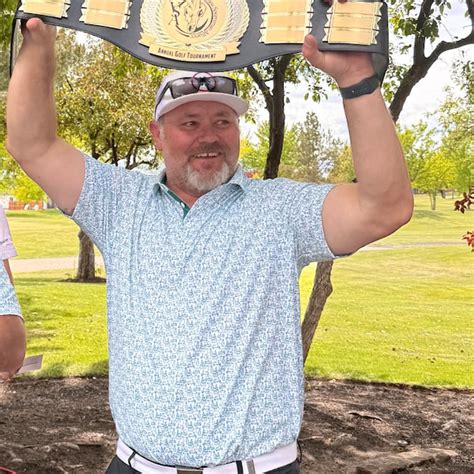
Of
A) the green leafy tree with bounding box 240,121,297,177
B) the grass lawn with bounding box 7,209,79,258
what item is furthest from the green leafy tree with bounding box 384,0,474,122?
the grass lawn with bounding box 7,209,79,258

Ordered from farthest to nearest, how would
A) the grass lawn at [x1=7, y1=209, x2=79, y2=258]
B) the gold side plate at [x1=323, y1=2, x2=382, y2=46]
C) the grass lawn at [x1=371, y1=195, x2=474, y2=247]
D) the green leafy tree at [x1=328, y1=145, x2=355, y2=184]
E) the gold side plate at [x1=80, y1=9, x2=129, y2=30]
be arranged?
the grass lawn at [x1=7, y1=209, x2=79, y2=258]
the grass lawn at [x1=371, y1=195, x2=474, y2=247]
the green leafy tree at [x1=328, y1=145, x2=355, y2=184]
the gold side plate at [x1=80, y1=9, x2=129, y2=30]
the gold side plate at [x1=323, y1=2, x2=382, y2=46]

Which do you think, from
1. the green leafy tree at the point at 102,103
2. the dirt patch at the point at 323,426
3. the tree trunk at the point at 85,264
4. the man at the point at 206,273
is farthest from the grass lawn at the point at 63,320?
the man at the point at 206,273

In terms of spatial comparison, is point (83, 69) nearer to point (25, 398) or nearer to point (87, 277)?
point (87, 277)

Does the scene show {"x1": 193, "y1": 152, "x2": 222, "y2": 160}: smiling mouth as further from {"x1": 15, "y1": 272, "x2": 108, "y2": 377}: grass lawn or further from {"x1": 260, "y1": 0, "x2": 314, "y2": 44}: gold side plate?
{"x1": 15, "y1": 272, "x2": 108, "y2": 377}: grass lawn

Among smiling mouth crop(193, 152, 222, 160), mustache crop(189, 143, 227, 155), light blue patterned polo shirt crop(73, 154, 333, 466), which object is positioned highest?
mustache crop(189, 143, 227, 155)

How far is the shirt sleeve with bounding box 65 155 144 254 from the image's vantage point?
6.02ft

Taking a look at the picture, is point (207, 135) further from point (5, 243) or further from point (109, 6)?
point (5, 243)

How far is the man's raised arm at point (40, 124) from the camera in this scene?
1.66m

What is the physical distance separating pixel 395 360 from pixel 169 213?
24.8 ft

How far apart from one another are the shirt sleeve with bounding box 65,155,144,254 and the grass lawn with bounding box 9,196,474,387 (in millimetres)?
5773

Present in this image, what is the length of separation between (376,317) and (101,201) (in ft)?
28.0

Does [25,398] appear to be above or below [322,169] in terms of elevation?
below

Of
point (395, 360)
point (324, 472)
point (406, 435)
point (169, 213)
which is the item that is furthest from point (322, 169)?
point (169, 213)

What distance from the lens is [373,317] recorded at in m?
10.0
